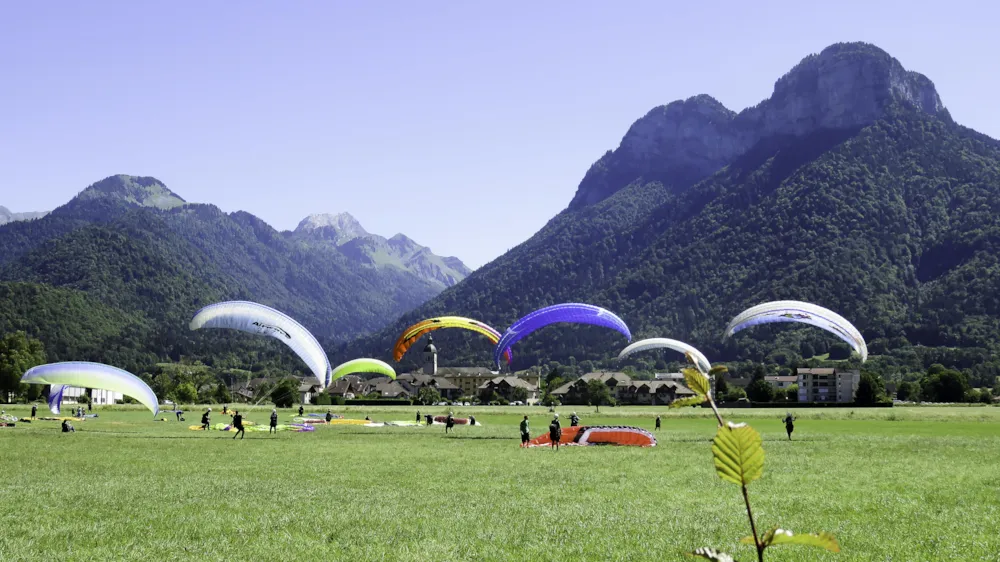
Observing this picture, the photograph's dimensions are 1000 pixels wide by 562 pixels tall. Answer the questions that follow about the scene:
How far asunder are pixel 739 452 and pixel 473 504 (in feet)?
46.8

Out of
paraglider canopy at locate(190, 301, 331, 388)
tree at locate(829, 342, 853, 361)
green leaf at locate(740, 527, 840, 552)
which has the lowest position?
green leaf at locate(740, 527, 840, 552)

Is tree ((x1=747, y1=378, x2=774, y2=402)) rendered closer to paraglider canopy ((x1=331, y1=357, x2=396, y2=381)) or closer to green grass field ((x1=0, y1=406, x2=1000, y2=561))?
paraglider canopy ((x1=331, y1=357, x2=396, y2=381))

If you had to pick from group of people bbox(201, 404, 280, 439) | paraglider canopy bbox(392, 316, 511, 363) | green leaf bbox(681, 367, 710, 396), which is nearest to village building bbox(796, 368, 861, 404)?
paraglider canopy bbox(392, 316, 511, 363)

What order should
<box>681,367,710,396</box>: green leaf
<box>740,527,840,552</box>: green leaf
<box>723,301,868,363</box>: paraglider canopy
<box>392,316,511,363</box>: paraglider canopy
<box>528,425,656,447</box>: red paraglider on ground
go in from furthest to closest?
<box>392,316,511,363</box>: paraglider canopy < <box>723,301,868,363</box>: paraglider canopy < <box>528,425,656,447</box>: red paraglider on ground < <box>681,367,710,396</box>: green leaf < <box>740,527,840,552</box>: green leaf

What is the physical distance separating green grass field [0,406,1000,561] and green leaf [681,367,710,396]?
364 inches

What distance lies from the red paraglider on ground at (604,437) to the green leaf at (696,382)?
31.6 metres

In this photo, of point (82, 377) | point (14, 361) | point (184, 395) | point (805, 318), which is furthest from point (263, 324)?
point (184, 395)

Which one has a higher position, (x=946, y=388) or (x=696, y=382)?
(x=696, y=382)

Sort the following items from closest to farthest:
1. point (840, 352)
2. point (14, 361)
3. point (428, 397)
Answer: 1. point (14, 361)
2. point (428, 397)
3. point (840, 352)

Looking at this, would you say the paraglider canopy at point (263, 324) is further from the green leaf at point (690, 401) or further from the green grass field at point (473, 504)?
the green leaf at point (690, 401)

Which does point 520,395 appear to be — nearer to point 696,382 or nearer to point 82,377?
point 82,377

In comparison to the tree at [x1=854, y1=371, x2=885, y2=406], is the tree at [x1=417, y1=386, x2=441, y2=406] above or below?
below

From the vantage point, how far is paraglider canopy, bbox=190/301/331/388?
41188 mm

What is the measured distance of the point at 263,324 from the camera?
41.4 metres
